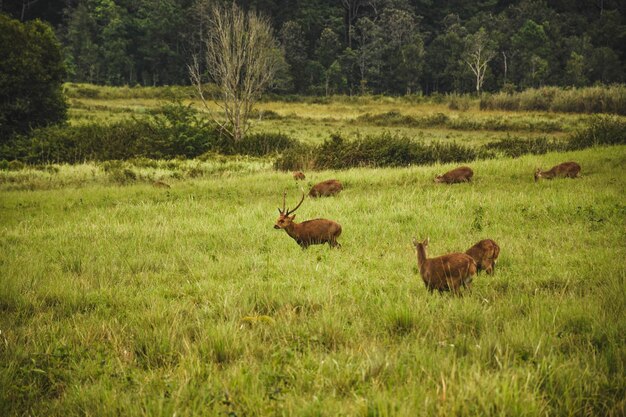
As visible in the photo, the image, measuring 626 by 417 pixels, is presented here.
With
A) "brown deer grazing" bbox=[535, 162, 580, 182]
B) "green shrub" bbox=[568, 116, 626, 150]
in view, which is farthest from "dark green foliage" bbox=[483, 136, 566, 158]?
"brown deer grazing" bbox=[535, 162, 580, 182]

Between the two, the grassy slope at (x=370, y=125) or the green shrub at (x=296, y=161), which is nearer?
the green shrub at (x=296, y=161)

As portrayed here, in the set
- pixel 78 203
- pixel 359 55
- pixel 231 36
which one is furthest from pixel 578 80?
pixel 78 203

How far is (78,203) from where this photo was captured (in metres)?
14.1

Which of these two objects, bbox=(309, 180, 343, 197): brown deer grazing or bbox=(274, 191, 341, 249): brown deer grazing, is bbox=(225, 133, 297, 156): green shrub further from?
bbox=(274, 191, 341, 249): brown deer grazing

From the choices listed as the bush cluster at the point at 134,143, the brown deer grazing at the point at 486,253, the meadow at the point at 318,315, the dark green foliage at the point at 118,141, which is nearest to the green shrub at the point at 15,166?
the bush cluster at the point at 134,143

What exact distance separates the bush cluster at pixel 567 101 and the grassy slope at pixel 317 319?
36824 mm

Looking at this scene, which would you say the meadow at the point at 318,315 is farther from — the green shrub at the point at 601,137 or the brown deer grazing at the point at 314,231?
the green shrub at the point at 601,137

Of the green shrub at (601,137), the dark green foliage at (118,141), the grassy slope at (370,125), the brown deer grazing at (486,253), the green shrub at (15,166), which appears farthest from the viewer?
the grassy slope at (370,125)

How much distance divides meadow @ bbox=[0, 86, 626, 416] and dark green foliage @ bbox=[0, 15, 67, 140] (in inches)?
866

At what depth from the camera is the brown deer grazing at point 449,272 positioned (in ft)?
16.5

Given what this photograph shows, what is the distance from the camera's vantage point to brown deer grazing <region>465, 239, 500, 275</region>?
5.90 metres

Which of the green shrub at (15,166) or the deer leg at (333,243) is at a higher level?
the green shrub at (15,166)

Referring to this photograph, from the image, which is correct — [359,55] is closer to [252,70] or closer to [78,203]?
[252,70]

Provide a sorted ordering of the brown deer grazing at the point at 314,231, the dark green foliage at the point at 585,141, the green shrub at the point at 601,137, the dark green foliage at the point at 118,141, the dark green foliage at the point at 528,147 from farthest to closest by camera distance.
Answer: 1. the dark green foliage at the point at 118,141
2. the dark green foliage at the point at 528,147
3. the dark green foliage at the point at 585,141
4. the green shrub at the point at 601,137
5. the brown deer grazing at the point at 314,231
